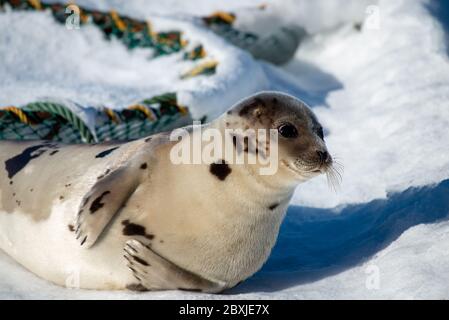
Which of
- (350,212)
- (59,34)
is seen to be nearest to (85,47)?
(59,34)

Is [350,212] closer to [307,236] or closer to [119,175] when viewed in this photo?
[307,236]

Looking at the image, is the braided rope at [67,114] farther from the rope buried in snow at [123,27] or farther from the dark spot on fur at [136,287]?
the rope buried in snow at [123,27]

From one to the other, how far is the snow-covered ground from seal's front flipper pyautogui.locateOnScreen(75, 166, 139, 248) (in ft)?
0.77

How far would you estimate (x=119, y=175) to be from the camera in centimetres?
293

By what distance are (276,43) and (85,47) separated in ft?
5.36

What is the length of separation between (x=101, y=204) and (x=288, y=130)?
730mm

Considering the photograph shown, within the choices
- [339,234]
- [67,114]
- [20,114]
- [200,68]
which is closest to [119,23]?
[200,68]

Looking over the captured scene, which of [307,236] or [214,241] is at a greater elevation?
[214,241]

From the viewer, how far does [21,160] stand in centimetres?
344

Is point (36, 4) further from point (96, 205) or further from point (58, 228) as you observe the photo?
point (96, 205)

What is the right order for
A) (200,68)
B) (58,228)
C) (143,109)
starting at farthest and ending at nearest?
1. (200,68)
2. (143,109)
3. (58,228)

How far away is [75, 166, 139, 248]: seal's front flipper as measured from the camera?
2834mm

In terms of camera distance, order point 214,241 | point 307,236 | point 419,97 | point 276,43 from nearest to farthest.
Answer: point 214,241 → point 307,236 → point 419,97 → point 276,43
